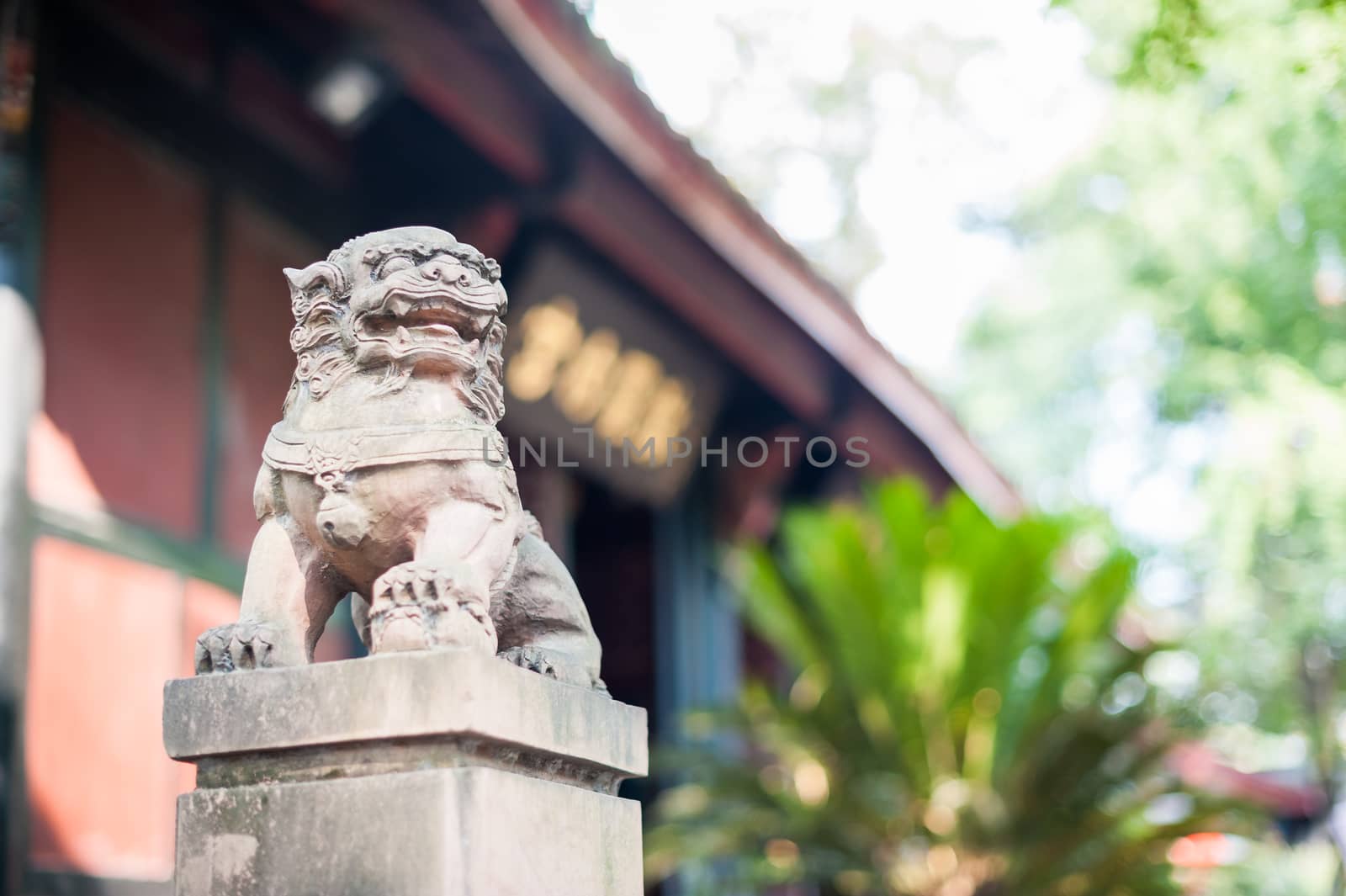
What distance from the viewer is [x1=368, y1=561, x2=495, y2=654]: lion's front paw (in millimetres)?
2098

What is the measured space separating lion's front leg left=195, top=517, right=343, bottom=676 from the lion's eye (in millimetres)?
442

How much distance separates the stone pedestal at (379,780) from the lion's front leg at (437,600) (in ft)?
0.16

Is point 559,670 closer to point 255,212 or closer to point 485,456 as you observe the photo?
point 485,456

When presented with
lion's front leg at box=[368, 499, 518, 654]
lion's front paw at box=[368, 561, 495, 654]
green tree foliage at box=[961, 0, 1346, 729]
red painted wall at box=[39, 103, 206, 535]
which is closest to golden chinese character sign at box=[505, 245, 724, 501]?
red painted wall at box=[39, 103, 206, 535]

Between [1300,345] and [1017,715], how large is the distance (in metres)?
3.71

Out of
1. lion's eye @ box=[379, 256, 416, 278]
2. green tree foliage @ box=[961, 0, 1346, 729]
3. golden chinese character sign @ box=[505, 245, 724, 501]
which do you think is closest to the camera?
lion's eye @ box=[379, 256, 416, 278]

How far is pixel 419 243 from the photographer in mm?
2367

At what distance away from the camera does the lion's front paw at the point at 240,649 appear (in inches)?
87.4

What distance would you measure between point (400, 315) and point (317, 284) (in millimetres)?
186

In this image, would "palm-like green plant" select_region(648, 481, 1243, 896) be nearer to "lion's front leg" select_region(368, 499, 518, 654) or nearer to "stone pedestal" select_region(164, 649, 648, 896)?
"stone pedestal" select_region(164, 649, 648, 896)

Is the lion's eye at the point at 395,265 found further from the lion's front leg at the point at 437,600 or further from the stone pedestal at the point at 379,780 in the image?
the stone pedestal at the point at 379,780

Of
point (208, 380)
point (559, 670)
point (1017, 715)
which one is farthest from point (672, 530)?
point (559, 670)

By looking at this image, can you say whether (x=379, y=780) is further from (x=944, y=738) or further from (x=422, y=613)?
(x=944, y=738)

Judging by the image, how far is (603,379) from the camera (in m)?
7.07
